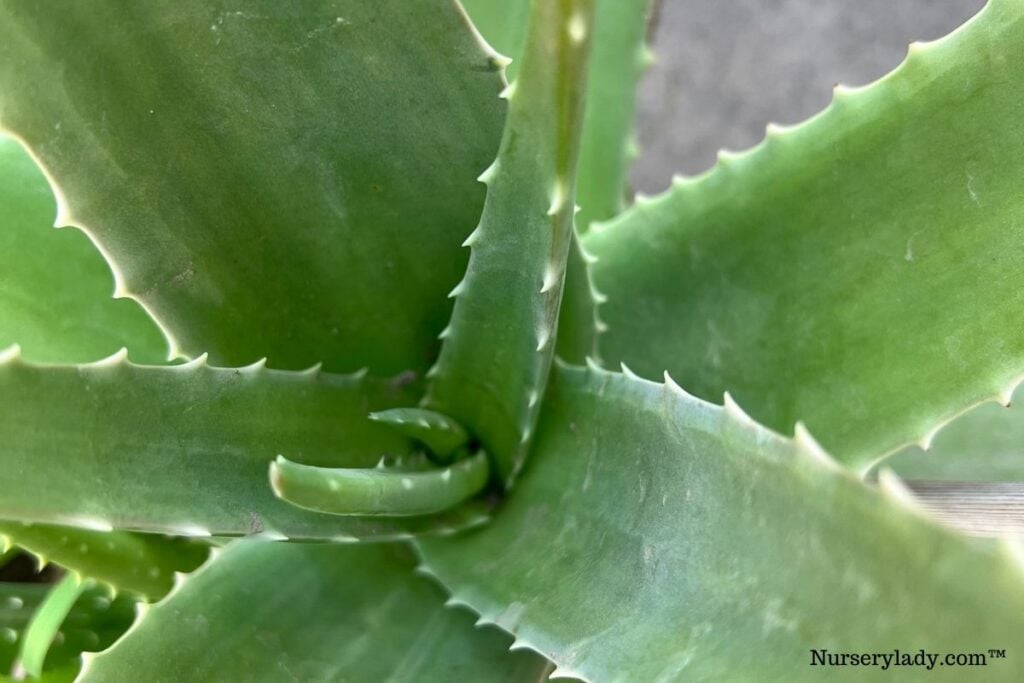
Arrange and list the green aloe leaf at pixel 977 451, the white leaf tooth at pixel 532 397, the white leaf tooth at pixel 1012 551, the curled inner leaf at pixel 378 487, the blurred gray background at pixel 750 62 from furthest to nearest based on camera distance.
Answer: the blurred gray background at pixel 750 62 → the green aloe leaf at pixel 977 451 → the white leaf tooth at pixel 532 397 → the curled inner leaf at pixel 378 487 → the white leaf tooth at pixel 1012 551

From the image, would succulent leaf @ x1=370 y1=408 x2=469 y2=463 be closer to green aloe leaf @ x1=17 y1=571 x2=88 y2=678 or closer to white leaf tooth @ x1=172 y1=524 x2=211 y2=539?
white leaf tooth @ x1=172 y1=524 x2=211 y2=539

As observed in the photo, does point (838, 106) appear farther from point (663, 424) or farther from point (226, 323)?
point (226, 323)

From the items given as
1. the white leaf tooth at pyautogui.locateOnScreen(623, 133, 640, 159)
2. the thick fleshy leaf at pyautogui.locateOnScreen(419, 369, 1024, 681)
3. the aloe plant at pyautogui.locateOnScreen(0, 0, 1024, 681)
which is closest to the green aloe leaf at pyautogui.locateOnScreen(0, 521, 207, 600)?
the aloe plant at pyautogui.locateOnScreen(0, 0, 1024, 681)

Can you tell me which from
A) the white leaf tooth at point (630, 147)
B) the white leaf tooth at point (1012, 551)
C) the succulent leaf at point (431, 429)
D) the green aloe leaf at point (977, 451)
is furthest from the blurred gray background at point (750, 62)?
the white leaf tooth at point (1012, 551)

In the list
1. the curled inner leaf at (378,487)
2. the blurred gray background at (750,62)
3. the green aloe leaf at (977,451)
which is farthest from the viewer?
the blurred gray background at (750,62)

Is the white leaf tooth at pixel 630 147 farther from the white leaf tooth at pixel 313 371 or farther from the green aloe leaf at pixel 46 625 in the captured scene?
the green aloe leaf at pixel 46 625

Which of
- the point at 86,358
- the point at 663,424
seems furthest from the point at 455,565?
the point at 86,358

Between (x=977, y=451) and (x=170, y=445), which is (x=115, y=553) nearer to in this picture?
(x=170, y=445)
